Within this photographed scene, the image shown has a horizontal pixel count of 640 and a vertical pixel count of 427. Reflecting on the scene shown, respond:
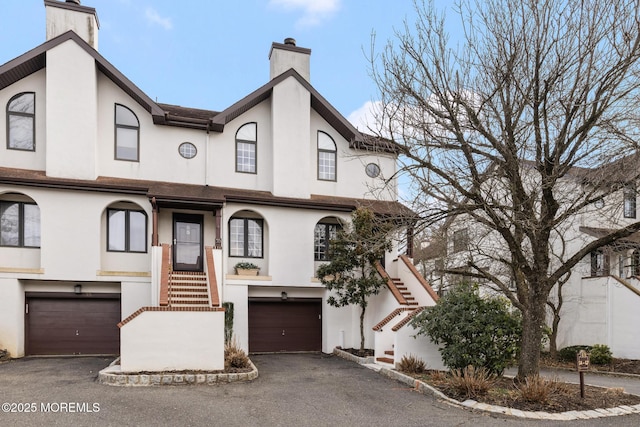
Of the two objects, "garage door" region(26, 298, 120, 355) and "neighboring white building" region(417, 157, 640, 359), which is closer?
"garage door" region(26, 298, 120, 355)

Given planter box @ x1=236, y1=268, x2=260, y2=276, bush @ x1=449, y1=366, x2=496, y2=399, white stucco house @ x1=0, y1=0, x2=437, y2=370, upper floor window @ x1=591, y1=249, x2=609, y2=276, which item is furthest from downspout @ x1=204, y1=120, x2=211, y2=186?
upper floor window @ x1=591, y1=249, x2=609, y2=276

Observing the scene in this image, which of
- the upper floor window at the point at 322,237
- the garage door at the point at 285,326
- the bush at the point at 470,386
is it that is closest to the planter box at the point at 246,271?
the garage door at the point at 285,326

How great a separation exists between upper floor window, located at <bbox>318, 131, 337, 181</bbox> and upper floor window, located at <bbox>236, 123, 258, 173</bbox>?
8.14 feet

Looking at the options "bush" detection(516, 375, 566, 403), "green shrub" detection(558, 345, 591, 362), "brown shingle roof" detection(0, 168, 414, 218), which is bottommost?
"green shrub" detection(558, 345, 591, 362)

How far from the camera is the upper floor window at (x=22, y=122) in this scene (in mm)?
13922

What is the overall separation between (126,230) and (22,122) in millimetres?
4632

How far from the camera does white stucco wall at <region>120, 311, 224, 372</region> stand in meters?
10.1

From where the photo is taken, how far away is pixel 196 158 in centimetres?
1557

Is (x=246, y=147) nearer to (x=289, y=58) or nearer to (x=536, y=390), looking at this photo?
(x=289, y=58)

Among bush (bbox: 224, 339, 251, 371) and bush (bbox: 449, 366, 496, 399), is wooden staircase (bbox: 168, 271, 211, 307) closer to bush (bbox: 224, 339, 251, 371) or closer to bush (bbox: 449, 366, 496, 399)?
bush (bbox: 224, 339, 251, 371)

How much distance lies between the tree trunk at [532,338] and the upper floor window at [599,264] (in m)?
13.1

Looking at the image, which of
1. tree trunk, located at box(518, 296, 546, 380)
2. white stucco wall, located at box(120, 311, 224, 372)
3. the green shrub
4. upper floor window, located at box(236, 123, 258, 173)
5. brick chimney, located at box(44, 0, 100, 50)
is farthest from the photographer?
the green shrub

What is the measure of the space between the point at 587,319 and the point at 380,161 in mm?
11525

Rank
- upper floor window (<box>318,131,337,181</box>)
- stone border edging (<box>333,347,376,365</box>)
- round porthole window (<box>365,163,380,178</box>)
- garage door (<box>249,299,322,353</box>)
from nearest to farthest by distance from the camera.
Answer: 1. stone border edging (<box>333,347,376,365</box>)
2. garage door (<box>249,299,322,353</box>)
3. upper floor window (<box>318,131,337,181</box>)
4. round porthole window (<box>365,163,380,178</box>)
